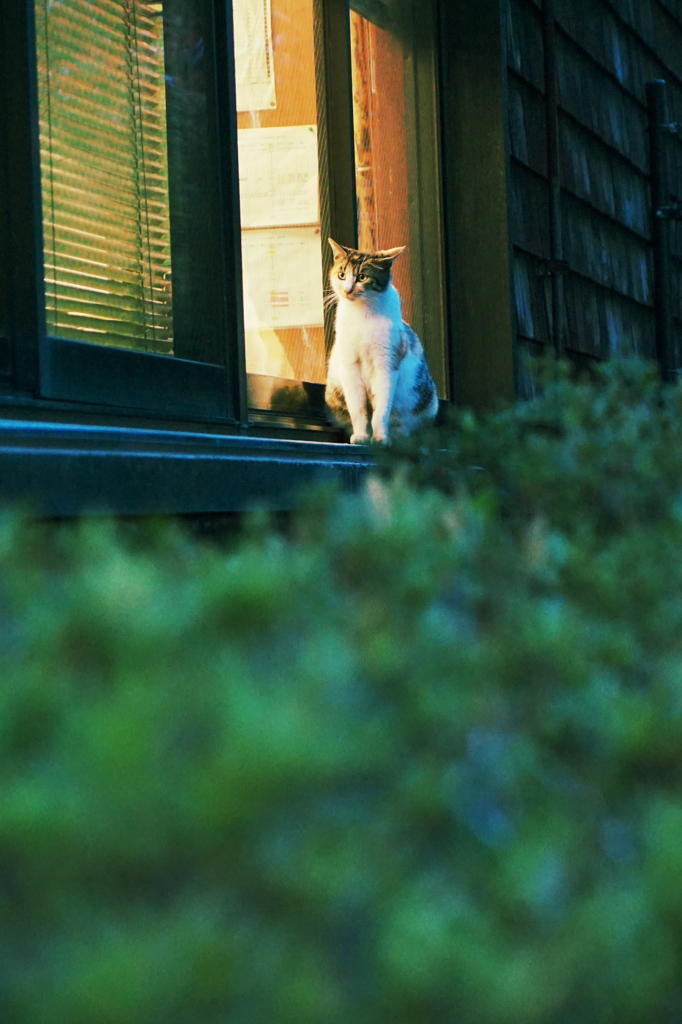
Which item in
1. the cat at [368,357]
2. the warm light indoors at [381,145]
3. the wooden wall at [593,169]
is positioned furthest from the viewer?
the wooden wall at [593,169]

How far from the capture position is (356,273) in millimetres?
3094

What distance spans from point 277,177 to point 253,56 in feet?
0.99

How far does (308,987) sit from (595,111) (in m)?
Result: 4.90

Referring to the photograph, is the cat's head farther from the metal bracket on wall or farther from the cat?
the metal bracket on wall

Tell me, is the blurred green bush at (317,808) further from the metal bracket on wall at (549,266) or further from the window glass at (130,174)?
the metal bracket on wall at (549,266)

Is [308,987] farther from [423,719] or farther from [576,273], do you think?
[576,273]

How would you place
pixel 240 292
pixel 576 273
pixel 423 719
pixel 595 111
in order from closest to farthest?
pixel 423 719, pixel 240 292, pixel 576 273, pixel 595 111

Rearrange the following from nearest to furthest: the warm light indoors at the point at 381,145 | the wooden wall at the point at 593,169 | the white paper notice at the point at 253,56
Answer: the white paper notice at the point at 253,56, the warm light indoors at the point at 381,145, the wooden wall at the point at 593,169

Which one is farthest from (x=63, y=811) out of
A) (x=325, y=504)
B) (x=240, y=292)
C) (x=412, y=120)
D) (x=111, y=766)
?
(x=412, y=120)

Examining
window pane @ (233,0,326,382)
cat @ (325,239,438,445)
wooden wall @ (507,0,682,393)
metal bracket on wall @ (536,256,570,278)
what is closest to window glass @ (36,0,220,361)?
window pane @ (233,0,326,382)

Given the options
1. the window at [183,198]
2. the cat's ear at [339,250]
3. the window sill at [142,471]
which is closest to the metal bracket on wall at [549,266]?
the window at [183,198]

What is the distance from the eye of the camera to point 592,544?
0.72 m

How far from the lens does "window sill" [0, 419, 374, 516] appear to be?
131 centimetres

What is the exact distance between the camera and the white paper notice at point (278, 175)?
2977mm
